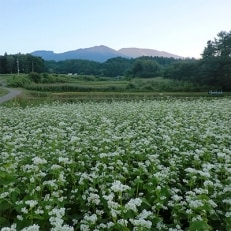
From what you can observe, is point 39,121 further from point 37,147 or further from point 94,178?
point 94,178

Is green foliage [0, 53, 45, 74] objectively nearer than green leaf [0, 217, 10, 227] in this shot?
No

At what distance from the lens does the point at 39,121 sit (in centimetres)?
1260

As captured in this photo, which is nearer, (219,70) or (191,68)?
(219,70)

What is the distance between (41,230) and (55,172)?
4.06ft

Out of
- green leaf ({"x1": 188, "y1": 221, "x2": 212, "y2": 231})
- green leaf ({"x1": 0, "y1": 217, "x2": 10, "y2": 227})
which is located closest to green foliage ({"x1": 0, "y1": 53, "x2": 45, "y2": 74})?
green leaf ({"x1": 0, "y1": 217, "x2": 10, "y2": 227})

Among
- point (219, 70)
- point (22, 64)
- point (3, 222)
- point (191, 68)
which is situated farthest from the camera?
point (22, 64)

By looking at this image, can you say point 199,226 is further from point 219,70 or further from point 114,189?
point 219,70

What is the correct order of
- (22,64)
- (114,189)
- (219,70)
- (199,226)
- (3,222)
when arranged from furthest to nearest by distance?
1. (22,64)
2. (219,70)
3. (3,222)
4. (114,189)
5. (199,226)

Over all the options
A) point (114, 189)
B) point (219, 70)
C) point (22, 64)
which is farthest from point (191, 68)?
point (114, 189)

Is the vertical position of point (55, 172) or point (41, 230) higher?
point (55, 172)

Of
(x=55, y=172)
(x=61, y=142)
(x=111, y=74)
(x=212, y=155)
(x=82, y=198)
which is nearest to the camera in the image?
(x=82, y=198)

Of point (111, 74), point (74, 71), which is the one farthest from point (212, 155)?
point (74, 71)

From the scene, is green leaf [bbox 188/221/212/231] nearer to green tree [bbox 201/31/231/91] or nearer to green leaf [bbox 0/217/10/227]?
green leaf [bbox 0/217/10/227]

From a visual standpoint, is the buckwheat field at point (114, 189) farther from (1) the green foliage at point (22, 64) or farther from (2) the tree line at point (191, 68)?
(1) the green foliage at point (22, 64)
